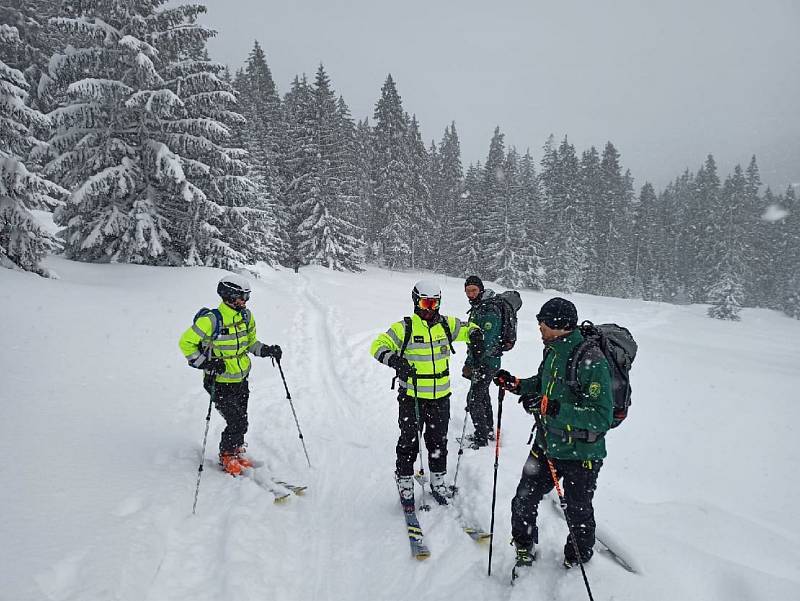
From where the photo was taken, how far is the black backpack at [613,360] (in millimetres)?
3537

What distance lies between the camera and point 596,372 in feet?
11.2

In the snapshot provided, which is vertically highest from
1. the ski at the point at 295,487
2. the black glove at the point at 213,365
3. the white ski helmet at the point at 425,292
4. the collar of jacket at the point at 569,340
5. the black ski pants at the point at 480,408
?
the white ski helmet at the point at 425,292

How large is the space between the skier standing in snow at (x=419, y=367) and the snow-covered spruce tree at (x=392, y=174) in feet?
128

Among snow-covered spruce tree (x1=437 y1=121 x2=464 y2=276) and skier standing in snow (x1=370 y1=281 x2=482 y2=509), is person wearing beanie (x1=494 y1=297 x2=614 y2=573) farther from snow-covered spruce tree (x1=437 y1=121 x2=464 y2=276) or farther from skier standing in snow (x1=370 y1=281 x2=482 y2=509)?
snow-covered spruce tree (x1=437 y1=121 x2=464 y2=276)

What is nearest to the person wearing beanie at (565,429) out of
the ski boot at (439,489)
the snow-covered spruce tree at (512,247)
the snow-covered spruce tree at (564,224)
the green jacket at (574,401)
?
the green jacket at (574,401)

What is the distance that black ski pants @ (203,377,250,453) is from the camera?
5828 millimetres

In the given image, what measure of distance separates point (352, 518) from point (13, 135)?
1385cm

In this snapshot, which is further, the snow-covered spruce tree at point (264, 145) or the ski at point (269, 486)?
the snow-covered spruce tree at point (264, 145)

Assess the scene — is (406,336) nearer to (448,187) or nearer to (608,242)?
(448,187)

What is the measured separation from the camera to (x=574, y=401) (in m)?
3.65

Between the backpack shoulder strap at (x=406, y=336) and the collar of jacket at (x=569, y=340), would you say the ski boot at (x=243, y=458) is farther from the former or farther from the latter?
the collar of jacket at (x=569, y=340)

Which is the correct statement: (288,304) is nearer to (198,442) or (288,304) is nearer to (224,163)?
(224,163)

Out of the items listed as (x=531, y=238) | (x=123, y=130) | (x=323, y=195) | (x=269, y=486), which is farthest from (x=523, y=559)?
(x=531, y=238)

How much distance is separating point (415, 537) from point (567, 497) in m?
1.76
